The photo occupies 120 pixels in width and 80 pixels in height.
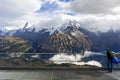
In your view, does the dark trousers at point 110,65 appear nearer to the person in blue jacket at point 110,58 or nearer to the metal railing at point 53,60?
the person in blue jacket at point 110,58

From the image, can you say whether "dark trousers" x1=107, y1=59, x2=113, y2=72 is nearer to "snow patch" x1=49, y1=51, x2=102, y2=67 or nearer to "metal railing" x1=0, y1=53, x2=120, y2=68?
"metal railing" x1=0, y1=53, x2=120, y2=68

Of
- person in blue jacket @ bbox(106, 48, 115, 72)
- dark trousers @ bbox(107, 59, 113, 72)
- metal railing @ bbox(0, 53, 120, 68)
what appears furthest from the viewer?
metal railing @ bbox(0, 53, 120, 68)

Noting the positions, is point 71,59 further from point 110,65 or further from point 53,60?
point 110,65

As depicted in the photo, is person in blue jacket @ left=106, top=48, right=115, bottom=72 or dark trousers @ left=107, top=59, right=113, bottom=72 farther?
dark trousers @ left=107, top=59, right=113, bottom=72

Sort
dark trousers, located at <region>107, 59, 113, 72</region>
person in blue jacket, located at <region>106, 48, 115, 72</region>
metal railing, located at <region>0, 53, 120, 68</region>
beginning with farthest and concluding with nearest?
metal railing, located at <region>0, 53, 120, 68</region>, dark trousers, located at <region>107, 59, 113, 72</region>, person in blue jacket, located at <region>106, 48, 115, 72</region>

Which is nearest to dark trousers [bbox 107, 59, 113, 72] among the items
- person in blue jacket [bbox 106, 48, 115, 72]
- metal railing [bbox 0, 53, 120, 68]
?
person in blue jacket [bbox 106, 48, 115, 72]

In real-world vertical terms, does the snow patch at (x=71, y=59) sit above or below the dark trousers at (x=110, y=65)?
above

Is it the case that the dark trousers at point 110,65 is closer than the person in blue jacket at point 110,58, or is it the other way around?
the person in blue jacket at point 110,58

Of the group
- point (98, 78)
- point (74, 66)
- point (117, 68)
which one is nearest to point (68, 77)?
point (98, 78)

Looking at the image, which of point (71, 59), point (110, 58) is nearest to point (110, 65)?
point (110, 58)

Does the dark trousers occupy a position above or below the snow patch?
below

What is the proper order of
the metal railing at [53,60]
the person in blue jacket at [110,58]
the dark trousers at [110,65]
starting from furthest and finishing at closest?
1. the metal railing at [53,60]
2. the dark trousers at [110,65]
3. the person in blue jacket at [110,58]

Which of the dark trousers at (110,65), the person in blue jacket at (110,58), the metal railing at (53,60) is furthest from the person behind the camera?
the metal railing at (53,60)

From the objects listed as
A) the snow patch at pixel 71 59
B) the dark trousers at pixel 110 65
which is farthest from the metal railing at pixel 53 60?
the dark trousers at pixel 110 65
